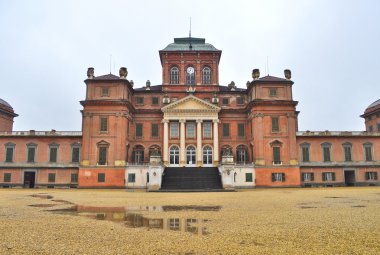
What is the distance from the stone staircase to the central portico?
412cm

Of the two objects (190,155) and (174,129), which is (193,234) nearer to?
(190,155)

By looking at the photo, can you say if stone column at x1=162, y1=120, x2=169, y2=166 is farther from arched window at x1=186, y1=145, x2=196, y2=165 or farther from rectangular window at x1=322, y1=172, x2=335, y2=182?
rectangular window at x1=322, y1=172, x2=335, y2=182

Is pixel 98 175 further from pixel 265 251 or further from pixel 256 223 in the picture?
pixel 265 251

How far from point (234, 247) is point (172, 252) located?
5.05ft

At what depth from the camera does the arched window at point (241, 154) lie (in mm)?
49625

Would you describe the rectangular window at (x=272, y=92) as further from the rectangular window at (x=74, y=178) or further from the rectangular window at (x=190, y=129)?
the rectangular window at (x=74, y=178)

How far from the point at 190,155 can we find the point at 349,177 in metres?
23.2

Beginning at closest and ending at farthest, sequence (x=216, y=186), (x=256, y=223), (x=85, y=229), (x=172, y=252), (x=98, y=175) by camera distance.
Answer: (x=172, y=252), (x=85, y=229), (x=256, y=223), (x=216, y=186), (x=98, y=175)

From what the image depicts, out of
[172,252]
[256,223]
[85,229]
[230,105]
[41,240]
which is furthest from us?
[230,105]

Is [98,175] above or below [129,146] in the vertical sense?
below

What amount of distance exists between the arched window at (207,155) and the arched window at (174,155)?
3.87 m

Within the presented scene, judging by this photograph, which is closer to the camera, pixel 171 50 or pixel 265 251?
pixel 265 251

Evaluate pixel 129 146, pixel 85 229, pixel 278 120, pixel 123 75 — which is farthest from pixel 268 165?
pixel 85 229

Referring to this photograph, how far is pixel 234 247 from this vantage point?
322 inches
